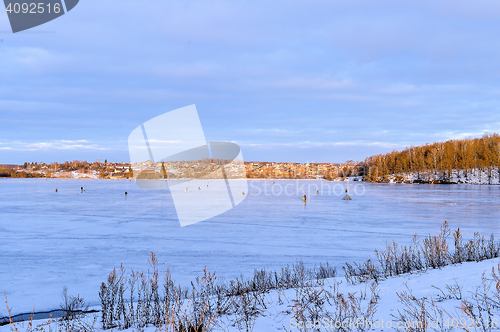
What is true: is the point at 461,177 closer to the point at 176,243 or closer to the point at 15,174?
the point at 176,243

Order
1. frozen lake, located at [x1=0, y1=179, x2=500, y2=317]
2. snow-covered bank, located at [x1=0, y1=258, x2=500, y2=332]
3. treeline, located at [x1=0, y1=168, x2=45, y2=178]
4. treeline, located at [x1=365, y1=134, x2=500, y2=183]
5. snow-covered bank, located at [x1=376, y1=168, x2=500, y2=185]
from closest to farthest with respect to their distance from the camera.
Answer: snow-covered bank, located at [x1=0, y1=258, x2=500, y2=332], frozen lake, located at [x1=0, y1=179, x2=500, y2=317], snow-covered bank, located at [x1=376, y1=168, x2=500, y2=185], treeline, located at [x1=365, y1=134, x2=500, y2=183], treeline, located at [x1=0, y1=168, x2=45, y2=178]

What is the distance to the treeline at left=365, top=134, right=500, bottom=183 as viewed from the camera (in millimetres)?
73062

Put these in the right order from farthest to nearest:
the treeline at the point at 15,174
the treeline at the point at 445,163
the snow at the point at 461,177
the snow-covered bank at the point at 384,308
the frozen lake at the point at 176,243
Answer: the treeline at the point at 15,174, the treeline at the point at 445,163, the snow at the point at 461,177, the frozen lake at the point at 176,243, the snow-covered bank at the point at 384,308

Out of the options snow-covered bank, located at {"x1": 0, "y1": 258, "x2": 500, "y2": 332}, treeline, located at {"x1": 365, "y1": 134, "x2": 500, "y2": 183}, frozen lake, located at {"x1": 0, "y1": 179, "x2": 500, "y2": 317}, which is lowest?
frozen lake, located at {"x1": 0, "y1": 179, "x2": 500, "y2": 317}

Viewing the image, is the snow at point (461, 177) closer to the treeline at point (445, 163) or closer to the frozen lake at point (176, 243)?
the treeline at point (445, 163)

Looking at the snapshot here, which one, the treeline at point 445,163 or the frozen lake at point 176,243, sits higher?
the treeline at point 445,163

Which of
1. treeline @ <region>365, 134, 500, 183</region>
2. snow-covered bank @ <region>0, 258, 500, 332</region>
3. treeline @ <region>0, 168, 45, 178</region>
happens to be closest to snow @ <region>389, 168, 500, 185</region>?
treeline @ <region>365, 134, 500, 183</region>

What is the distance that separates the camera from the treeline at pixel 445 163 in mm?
73062

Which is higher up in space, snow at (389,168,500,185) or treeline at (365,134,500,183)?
treeline at (365,134,500,183)

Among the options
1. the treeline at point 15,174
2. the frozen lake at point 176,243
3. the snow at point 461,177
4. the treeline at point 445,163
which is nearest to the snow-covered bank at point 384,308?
the frozen lake at point 176,243

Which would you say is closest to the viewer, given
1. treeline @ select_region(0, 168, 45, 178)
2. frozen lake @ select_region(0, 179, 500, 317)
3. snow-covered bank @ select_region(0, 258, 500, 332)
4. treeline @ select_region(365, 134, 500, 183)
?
snow-covered bank @ select_region(0, 258, 500, 332)

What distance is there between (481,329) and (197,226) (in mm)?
12425

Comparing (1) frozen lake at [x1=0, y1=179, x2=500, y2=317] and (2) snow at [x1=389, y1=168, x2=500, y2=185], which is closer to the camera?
(1) frozen lake at [x1=0, y1=179, x2=500, y2=317]

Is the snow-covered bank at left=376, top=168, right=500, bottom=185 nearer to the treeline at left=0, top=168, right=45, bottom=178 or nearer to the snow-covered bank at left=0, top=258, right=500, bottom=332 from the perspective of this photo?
the snow-covered bank at left=0, top=258, right=500, bottom=332
